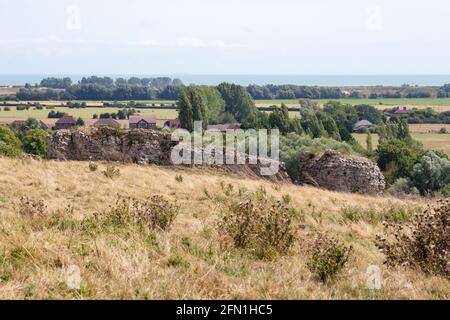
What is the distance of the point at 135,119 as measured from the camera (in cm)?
8425

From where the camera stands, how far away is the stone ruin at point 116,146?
18.3 meters

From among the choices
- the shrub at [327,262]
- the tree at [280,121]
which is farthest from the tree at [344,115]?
the shrub at [327,262]

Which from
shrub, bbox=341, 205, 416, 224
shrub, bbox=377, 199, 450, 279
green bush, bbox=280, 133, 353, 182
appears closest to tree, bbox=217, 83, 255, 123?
green bush, bbox=280, 133, 353, 182

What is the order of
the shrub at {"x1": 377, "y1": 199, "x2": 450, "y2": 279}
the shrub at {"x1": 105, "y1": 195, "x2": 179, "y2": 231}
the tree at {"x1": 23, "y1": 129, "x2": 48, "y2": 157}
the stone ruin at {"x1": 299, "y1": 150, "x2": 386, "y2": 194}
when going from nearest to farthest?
the shrub at {"x1": 377, "y1": 199, "x2": 450, "y2": 279} → the shrub at {"x1": 105, "y1": 195, "x2": 179, "y2": 231} → the stone ruin at {"x1": 299, "y1": 150, "x2": 386, "y2": 194} → the tree at {"x1": 23, "y1": 129, "x2": 48, "y2": 157}

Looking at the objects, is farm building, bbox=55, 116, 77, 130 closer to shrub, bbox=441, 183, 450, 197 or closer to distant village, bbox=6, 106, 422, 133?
distant village, bbox=6, 106, 422, 133

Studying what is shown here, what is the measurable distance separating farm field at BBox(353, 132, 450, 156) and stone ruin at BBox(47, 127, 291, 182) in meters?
65.2

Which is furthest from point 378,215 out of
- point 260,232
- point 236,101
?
point 236,101

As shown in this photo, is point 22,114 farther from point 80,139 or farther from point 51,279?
point 51,279

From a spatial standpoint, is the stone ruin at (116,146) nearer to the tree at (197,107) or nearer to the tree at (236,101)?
the tree at (197,107)

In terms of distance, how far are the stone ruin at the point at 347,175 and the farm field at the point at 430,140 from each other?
61.7 meters

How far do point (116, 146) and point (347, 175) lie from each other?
7.87 m

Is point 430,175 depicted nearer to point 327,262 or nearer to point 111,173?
point 111,173

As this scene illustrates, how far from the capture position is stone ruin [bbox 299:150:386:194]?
61.3 ft

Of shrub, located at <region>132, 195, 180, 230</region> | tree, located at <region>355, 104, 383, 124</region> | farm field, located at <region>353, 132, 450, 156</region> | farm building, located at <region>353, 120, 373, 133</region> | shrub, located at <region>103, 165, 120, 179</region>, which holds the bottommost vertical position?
farm field, located at <region>353, 132, 450, 156</region>
